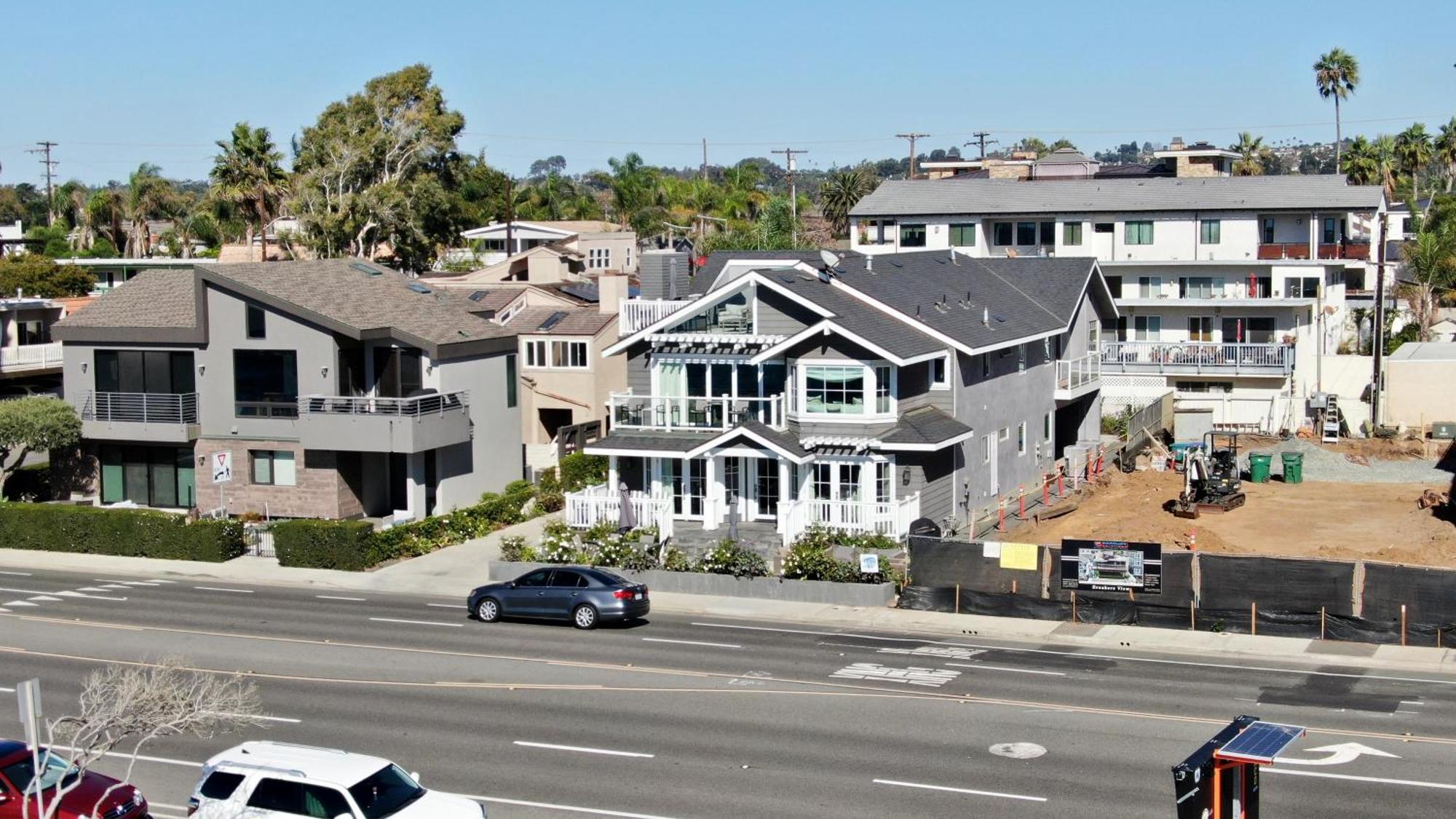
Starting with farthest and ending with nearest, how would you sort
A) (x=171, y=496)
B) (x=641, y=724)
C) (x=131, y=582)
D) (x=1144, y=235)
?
(x=1144, y=235) → (x=171, y=496) → (x=131, y=582) → (x=641, y=724)

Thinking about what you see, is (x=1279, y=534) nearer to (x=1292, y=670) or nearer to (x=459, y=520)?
(x=1292, y=670)

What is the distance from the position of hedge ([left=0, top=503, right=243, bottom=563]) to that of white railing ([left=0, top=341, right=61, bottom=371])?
12843 mm

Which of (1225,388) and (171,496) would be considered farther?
(1225,388)

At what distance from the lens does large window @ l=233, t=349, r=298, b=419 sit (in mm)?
48656

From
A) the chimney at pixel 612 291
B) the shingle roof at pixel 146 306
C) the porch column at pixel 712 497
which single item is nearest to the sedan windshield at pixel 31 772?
the porch column at pixel 712 497

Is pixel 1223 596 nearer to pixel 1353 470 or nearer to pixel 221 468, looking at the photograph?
pixel 1353 470

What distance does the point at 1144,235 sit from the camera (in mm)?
71688

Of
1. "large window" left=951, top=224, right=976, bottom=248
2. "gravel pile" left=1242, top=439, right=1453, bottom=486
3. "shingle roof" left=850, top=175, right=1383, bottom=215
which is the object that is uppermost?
"shingle roof" left=850, top=175, right=1383, bottom=215

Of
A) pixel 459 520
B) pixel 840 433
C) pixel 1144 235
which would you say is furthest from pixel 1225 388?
pixel 459 520

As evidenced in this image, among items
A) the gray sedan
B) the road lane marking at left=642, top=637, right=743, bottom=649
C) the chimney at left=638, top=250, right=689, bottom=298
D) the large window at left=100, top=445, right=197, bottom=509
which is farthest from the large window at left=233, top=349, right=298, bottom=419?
the road lane marking at left=642, top=637, right=743, bottom=649

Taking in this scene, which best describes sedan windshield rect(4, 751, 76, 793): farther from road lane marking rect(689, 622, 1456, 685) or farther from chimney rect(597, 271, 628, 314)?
chimney rect(597, 271, 628, 314)

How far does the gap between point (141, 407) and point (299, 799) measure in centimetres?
3398

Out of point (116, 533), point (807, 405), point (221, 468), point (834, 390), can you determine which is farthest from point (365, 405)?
point (834, 390)

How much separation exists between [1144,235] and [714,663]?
46.1 metres
